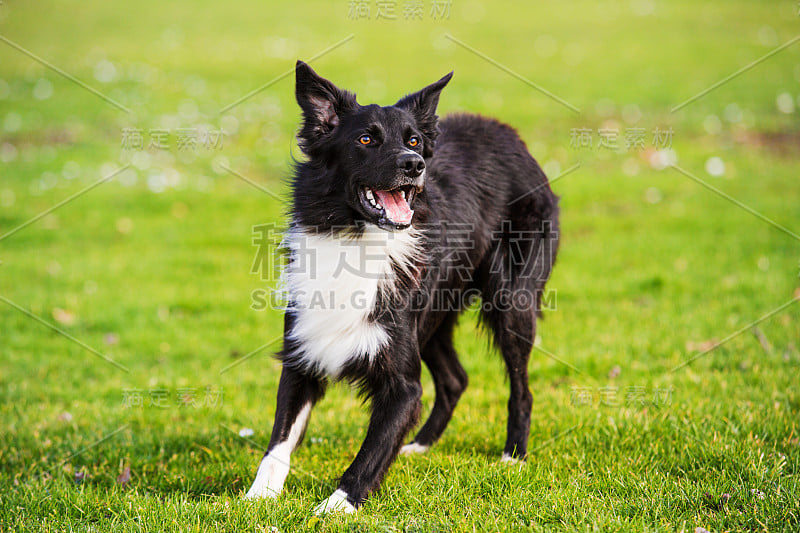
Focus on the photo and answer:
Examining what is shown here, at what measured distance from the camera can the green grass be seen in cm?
386

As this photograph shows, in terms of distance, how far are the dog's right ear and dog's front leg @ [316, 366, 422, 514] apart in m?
1.41

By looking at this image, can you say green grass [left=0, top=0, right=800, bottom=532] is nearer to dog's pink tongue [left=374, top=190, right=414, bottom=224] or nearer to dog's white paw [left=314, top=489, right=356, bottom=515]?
dog's white paw [left=314, top=489, right=356, bottom=515]

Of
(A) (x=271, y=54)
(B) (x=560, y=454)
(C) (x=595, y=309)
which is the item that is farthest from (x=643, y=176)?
(A) (x=271, y=54)

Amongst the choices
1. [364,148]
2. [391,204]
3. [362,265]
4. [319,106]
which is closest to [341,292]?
[362,265]

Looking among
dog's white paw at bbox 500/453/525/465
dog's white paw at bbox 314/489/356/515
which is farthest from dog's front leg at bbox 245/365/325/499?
dog's white paw at bbox 500/453/525/465

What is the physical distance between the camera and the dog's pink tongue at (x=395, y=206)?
150 inches

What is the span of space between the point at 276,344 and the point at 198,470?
2416 millimetres

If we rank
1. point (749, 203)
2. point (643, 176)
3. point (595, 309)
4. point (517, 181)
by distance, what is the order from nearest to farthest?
1. point (517, 181)
2. point (595, 309)
3. point (749, 203)
4. point (643, 176)

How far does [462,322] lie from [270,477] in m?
2.33

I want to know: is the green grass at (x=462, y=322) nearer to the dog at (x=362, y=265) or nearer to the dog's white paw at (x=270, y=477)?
the dog's white paw at (x=270, y=477)

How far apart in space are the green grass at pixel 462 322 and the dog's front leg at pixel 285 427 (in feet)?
0.55

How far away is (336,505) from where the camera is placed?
11.9ft

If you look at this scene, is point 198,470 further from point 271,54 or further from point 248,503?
point 271,54

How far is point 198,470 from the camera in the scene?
4.33 metres
